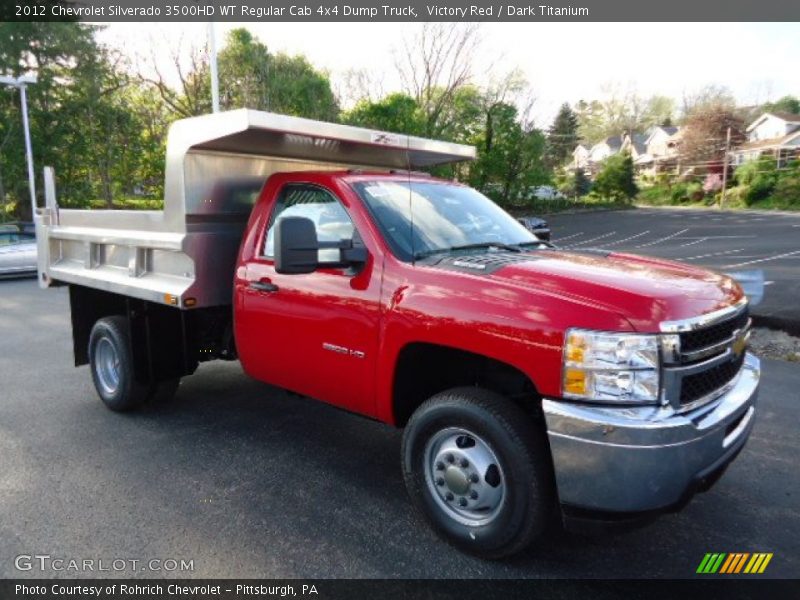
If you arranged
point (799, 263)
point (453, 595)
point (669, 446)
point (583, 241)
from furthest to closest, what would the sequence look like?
point (583, 241), point (799, 263), point (453, 595), point (669, 446)

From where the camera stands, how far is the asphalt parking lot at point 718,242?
32.8ft

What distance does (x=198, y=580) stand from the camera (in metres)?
2.88

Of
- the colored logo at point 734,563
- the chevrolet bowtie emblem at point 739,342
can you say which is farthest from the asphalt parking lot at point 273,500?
the chevrolet bowtie emblem at point 739,342

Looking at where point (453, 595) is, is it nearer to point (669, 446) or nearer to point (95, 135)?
point (669, 446)

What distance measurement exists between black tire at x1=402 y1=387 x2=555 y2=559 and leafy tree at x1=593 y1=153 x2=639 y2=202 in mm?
52452

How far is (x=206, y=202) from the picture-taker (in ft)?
14.5

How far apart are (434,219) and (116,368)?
10.8 ft

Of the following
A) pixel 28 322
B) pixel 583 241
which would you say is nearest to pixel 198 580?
pixel 28 322

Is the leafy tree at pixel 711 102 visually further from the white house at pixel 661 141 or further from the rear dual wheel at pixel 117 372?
the rear dual wheel at pixel 117 372

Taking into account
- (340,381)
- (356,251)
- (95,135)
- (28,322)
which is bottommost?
(28,322)

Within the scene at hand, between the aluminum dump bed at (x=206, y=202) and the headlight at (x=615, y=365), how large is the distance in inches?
72.4

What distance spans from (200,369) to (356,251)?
4034 millimetres

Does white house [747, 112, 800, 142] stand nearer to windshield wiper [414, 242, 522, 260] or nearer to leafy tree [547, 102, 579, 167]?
leafy tree [547, 102, 579, 167]

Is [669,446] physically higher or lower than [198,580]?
higher
